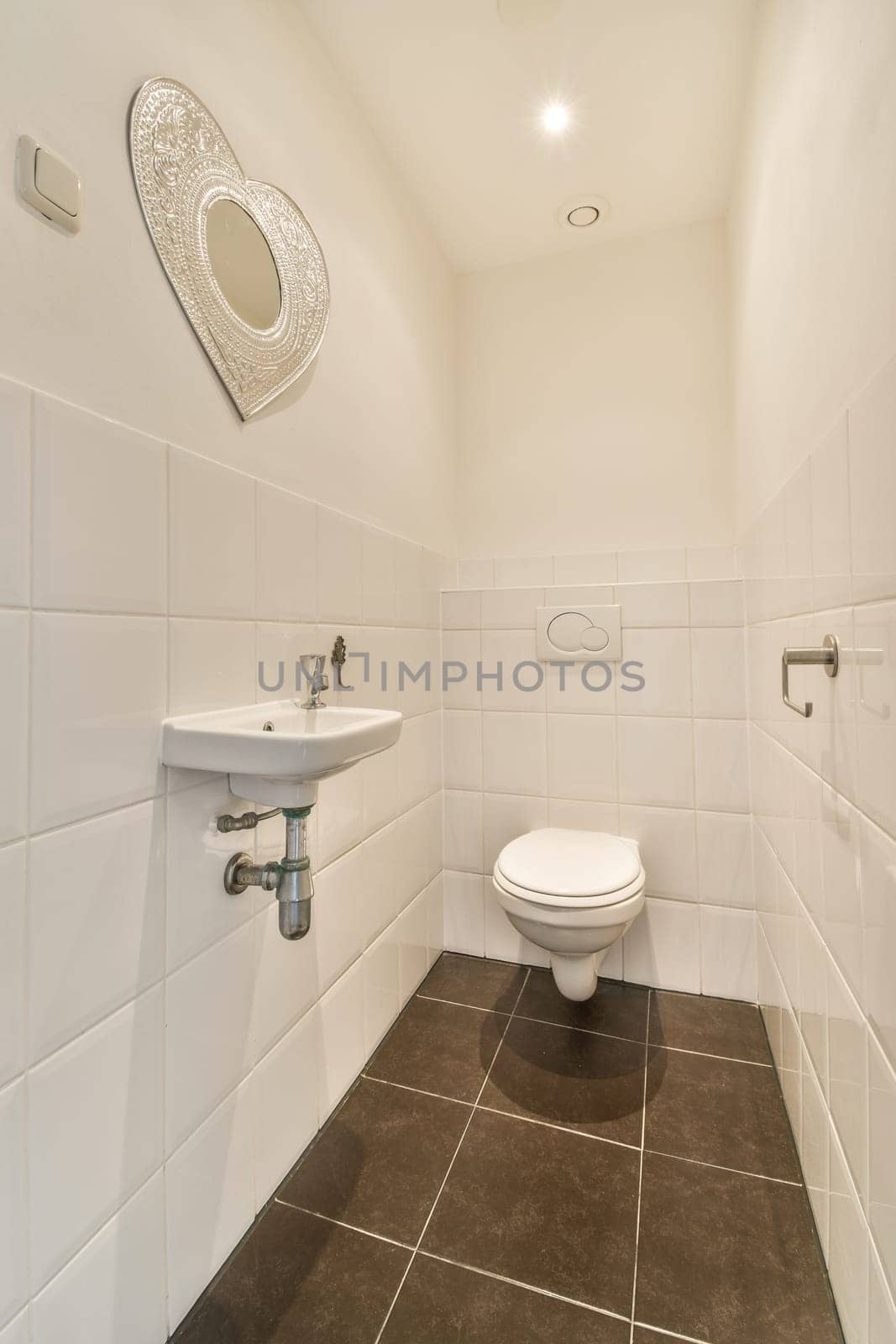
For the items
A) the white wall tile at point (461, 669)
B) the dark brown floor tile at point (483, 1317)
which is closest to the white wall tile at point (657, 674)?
the white wall tile at point (461, 669)

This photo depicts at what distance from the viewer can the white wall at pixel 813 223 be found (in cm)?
69

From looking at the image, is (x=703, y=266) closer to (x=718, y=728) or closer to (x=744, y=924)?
(x=718, y=728)

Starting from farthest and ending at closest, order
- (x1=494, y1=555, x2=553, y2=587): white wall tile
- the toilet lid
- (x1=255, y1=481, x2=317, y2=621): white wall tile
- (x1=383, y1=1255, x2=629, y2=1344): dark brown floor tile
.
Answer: (x1=494, y1=555, x2=553, y2=587): white wall tile
the toilet lid
(x1=255, y1=481, x2=317, y2=621): white wall tile
(x1=383, y1=1255, x2=629, y2=1344): dark brown floor tile

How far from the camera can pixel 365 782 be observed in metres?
1.45

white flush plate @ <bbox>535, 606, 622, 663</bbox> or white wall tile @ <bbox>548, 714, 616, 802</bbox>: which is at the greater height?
white flush plate @ <bbox>535, 606, 622, 663</bbox>

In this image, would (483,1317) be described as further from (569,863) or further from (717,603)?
(717,603)

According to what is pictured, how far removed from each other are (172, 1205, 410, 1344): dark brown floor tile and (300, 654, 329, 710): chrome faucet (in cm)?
92

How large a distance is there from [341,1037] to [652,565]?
1.61m

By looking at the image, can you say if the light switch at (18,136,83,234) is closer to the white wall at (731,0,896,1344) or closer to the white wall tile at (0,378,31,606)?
the white wall tile at (0,378,31,606)

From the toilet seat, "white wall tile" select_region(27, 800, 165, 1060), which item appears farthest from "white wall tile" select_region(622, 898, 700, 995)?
"white wall tile" select_region(27, 800, 165, 1060)

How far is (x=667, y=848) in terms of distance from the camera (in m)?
1.76

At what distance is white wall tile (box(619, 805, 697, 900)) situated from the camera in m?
1.74

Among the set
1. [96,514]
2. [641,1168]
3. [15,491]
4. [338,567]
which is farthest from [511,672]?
[15,491]

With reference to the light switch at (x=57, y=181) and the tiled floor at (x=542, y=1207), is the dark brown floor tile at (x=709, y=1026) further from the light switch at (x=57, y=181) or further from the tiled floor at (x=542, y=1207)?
the light switch at (x=57, y=181)
